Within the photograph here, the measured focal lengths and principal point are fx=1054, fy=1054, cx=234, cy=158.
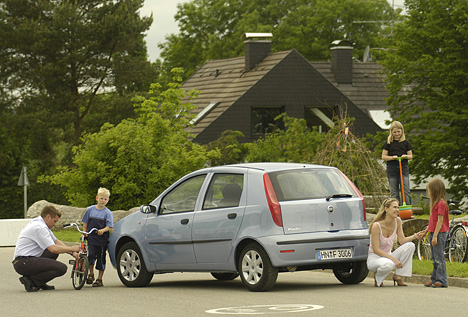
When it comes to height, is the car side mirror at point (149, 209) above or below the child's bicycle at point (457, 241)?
above

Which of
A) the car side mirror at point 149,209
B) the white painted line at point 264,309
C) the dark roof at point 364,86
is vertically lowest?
the white painted line at point 264,309

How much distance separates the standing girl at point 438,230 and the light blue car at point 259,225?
36.2 inches

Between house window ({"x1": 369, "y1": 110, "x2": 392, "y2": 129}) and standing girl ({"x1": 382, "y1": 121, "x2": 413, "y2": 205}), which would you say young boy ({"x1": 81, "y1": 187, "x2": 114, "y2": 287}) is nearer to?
standing girl ({"x1": 382, "y1": 121, "x2": 413, "y2": 205})

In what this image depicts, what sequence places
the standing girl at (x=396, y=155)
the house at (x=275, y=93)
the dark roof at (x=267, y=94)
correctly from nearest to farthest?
the standing girl at (x=396, y=155)
the dark roof at (x=267, y=94)
the house at (x=275, y=93)

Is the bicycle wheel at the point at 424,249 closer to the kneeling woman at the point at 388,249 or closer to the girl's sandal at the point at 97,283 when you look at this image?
the kneeling woman at the point at 388,249

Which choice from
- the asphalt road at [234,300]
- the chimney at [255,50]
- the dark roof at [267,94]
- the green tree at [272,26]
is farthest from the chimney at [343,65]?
the asphalt road at [234,300]

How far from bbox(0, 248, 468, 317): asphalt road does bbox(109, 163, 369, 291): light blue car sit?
1.22ft

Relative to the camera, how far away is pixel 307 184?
1374 centimetres

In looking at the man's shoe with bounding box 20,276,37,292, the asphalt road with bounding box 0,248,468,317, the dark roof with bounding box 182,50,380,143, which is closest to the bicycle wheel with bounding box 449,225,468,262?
the asphalt road with bounding box 0,248,468,317

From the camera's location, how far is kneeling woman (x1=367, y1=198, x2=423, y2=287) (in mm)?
13891

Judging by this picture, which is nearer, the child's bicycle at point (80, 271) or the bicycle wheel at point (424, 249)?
the child's bicycle at point (80, 271)

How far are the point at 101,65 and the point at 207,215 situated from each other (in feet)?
150

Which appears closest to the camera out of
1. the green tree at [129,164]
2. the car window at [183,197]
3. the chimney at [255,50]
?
the car window at [183,197]

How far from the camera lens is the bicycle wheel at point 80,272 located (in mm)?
14852
